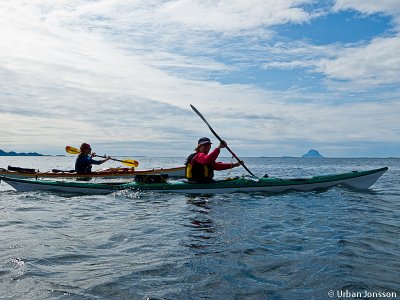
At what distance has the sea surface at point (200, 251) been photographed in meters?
4.13

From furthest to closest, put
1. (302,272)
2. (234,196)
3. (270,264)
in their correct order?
(234,196) → (270,264) → (302,272)

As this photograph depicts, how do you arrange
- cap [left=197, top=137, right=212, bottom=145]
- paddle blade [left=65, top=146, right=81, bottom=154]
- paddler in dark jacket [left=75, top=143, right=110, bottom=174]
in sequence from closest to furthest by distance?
cap [left=197, top=137, right=212, bottom=145], paddler in dark jacket [left=75, top=143, right=110, bottom=174], paddle blade [left=65, top=146, right=81, bottom=154]

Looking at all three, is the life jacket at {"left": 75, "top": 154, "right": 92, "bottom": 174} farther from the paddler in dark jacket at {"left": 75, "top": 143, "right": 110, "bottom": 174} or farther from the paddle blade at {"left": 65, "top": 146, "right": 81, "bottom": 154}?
the paddle blade at {"left": 65, "top": 146, "right": 81, "bottom": 154}

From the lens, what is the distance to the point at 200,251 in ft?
18.6

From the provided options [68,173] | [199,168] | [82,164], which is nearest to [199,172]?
[199,168]

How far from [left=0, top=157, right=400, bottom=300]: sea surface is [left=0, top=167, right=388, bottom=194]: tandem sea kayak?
82.3 inches

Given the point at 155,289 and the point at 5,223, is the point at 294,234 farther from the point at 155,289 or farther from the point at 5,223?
the point at 5,223

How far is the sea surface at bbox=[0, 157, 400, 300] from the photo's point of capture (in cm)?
413

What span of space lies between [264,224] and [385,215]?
3437mm

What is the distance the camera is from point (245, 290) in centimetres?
411

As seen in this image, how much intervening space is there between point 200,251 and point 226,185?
6.85m

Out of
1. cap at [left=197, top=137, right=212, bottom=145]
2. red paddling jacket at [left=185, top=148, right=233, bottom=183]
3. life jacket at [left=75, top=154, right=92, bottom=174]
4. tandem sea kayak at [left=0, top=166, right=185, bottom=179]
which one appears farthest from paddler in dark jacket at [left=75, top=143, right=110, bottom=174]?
cap at [left=197, top=137, right=212, bottom=145]

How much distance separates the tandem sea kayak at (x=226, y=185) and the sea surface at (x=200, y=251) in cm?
209

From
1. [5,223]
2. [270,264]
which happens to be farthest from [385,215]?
[5,223]
